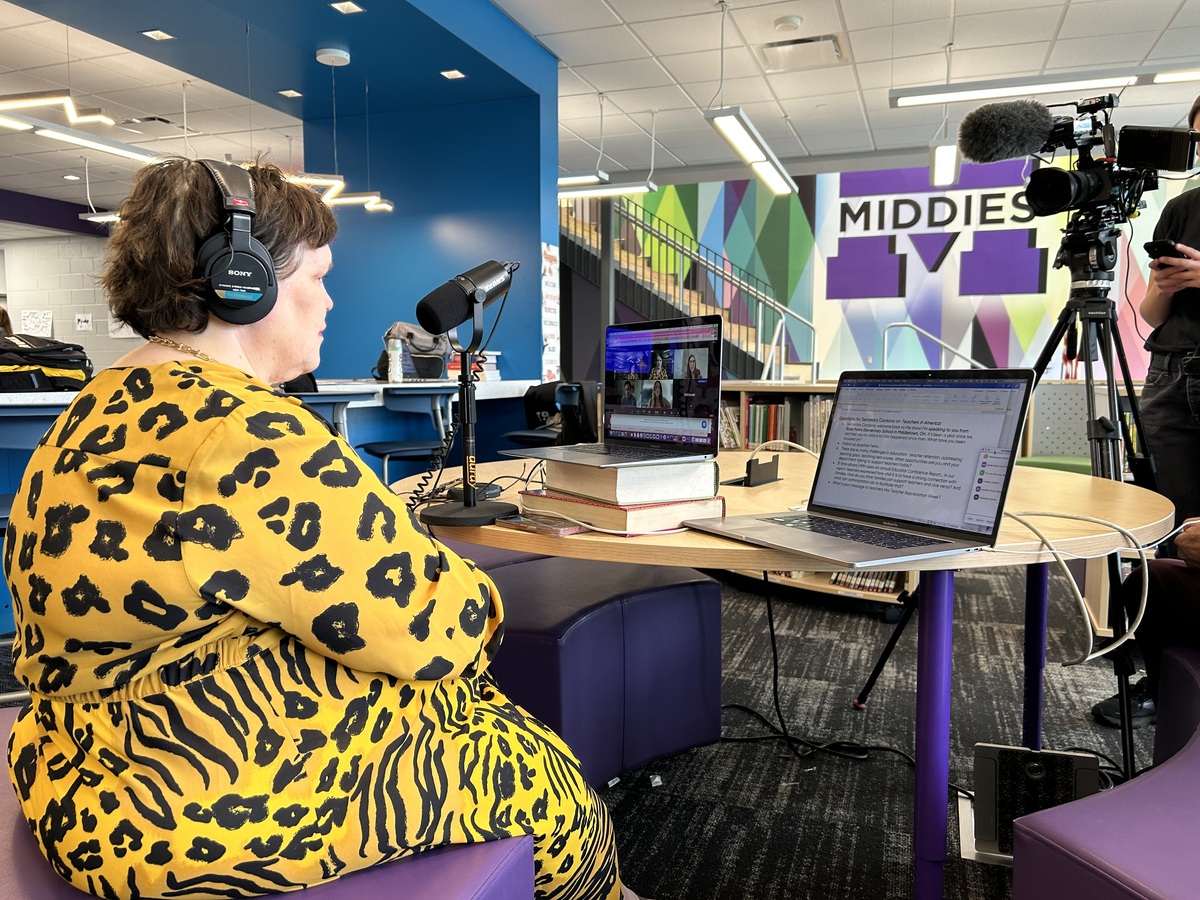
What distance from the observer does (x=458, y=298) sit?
1.26m

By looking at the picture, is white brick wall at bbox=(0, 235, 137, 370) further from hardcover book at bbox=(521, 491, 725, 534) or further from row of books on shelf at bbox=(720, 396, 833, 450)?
hardcover book at bbox=(521, 491, 725, 534)

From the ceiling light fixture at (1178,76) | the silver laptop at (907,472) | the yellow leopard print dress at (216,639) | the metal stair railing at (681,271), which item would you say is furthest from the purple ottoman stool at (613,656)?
the metal stair railing at (681,271)

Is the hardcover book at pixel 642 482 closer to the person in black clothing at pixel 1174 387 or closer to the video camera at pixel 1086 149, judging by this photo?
the video camera at pixel 1086 149

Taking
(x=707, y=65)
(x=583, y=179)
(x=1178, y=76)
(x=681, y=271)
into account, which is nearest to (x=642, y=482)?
(x=1178, y=76)

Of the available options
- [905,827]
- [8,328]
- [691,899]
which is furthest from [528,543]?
[8,328]

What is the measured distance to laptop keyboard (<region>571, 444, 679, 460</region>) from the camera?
4.09ft

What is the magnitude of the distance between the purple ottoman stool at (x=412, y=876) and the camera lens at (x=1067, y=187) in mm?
1789

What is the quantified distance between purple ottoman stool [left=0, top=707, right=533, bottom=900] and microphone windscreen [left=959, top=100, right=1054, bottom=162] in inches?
75.0

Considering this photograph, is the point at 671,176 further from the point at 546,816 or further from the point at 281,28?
the point at 546,816

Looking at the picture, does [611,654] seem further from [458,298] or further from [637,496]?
[458,298]

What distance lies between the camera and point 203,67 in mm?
5418

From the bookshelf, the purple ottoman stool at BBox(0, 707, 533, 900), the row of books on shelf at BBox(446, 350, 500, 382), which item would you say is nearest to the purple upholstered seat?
the purple ottoman stool at BBox(0, 707, 533, 900)

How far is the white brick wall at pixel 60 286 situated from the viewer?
10680 mm

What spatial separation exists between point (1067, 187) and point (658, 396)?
118cm
